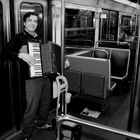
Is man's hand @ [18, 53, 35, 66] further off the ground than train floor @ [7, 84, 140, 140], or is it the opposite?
man's hand @ [18, 53, 35, 66]

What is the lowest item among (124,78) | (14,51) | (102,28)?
(124,78)

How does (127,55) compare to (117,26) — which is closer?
(127,55)

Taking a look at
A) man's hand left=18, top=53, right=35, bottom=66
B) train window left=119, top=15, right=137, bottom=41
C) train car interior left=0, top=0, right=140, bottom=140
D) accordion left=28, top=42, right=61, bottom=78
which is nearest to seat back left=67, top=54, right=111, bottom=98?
train car interior left=0, top=0, right=140, bottom=140

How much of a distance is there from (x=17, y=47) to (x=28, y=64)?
28 cm

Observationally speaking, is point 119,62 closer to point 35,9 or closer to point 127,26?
point 35,9

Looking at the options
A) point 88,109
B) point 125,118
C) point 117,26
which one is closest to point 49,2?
point 88,109

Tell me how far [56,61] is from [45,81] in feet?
1.49

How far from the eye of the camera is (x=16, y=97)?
2945 mm

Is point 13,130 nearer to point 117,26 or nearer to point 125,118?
point 125,118

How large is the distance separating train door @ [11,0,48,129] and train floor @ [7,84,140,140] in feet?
1.42

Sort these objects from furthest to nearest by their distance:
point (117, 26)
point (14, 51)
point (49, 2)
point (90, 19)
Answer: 1. point (117, 26)
2. point (90, 19)
3. point (49, 2)
4. point (14, 51)

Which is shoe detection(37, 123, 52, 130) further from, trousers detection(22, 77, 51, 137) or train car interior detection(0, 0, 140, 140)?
trousers detection(22, 77, 51, 137)

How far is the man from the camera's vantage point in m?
2.50

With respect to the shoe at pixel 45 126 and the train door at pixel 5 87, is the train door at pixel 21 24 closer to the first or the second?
the train door at pixel 5 87
